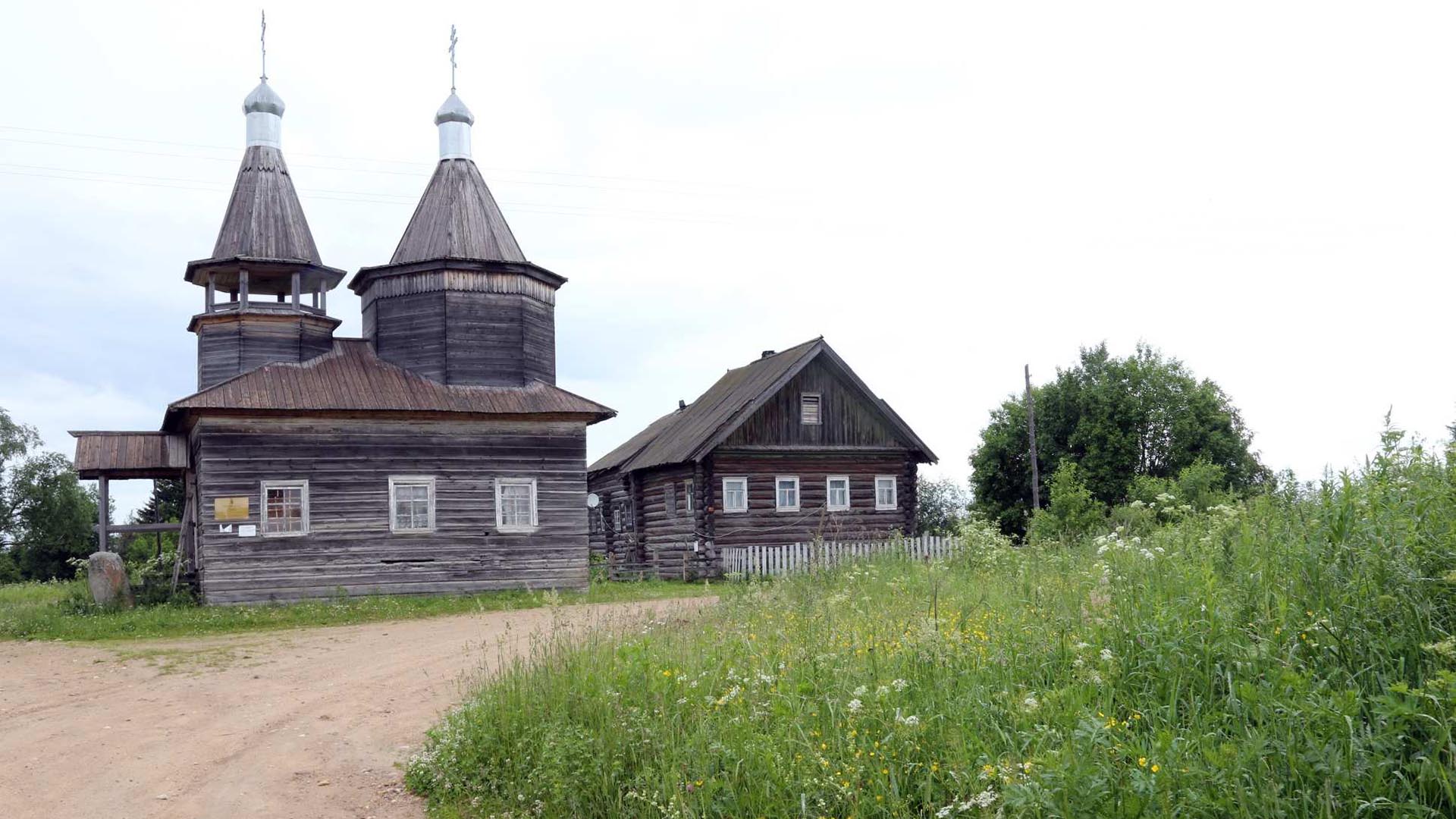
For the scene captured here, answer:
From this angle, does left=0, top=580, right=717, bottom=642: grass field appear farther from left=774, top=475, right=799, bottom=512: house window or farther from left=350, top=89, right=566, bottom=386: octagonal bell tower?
left=774, top=475, right=799, bottom=512: house window

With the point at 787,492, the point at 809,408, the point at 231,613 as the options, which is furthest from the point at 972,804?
the point at 809,408

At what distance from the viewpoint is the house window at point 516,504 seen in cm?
2398

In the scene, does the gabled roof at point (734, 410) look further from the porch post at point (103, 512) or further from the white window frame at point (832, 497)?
the porch post at point (103, 512)

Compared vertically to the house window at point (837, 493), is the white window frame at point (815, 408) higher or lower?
higher

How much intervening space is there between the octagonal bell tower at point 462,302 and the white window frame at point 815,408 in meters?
7.33

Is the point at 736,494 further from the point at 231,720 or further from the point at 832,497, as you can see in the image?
the point at 231,720

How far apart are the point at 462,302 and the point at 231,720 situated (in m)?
15.3

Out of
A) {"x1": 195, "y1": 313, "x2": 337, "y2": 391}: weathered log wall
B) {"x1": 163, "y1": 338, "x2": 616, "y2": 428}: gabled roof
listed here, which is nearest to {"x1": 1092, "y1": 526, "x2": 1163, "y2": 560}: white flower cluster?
{"x1": 163, "y1": 338, "x2": 616, "y2": 428}: gabled roof

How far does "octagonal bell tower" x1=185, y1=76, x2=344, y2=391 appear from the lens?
24.5 metres

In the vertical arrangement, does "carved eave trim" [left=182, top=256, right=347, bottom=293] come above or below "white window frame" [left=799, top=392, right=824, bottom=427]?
above

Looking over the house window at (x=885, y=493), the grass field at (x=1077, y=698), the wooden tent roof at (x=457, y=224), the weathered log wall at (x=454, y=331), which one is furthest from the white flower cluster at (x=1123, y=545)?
the house window at (x=885, y=493)

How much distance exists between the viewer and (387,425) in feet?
76.3

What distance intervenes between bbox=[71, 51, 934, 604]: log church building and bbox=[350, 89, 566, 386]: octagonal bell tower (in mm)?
40

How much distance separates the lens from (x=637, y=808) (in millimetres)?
6672
